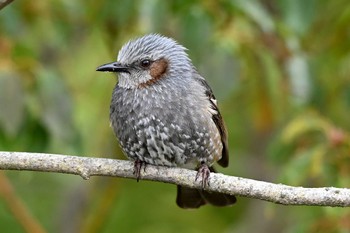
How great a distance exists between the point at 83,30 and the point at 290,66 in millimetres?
2511

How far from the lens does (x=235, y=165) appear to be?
8.54 metres

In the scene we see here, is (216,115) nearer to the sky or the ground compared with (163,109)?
nearer to the sky

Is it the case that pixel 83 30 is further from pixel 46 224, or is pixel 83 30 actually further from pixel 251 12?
pixel 251 12

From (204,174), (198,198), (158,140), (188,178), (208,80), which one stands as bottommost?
(188,178)

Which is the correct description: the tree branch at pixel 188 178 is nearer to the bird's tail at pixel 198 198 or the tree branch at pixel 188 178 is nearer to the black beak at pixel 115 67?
the black beak at pixel 115 67

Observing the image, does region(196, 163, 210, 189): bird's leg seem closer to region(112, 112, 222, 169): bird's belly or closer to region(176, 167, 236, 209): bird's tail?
region(112, 112, 222, 169): bird's belly

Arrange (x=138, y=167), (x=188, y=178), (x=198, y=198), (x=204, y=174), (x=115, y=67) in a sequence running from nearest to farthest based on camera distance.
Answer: (x=188, y=178), (x=204, y=174), (x=138, y=167), (x=115, y=67), (x=198, y=198)

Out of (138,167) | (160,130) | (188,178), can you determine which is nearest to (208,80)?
(160,130)

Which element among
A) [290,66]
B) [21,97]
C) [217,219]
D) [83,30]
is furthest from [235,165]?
[21,97]

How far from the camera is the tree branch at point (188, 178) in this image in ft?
15.2

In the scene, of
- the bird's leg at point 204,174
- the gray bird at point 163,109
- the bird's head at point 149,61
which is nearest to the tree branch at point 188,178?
the bird's leg at point 204,174

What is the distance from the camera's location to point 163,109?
5.74 meters

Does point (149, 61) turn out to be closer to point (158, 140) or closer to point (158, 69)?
point (158, 69)

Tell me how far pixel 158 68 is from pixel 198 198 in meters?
0.94
